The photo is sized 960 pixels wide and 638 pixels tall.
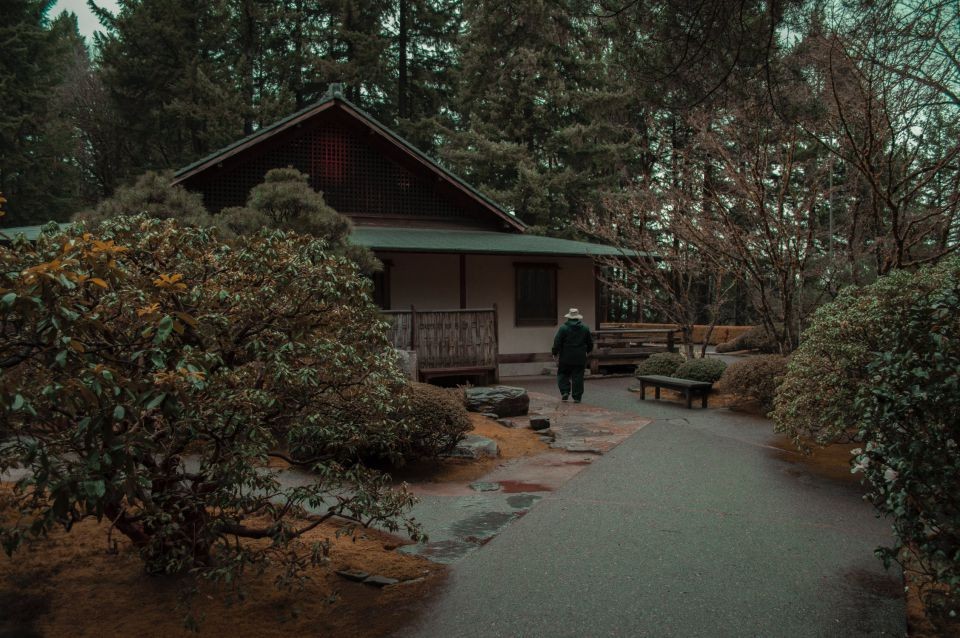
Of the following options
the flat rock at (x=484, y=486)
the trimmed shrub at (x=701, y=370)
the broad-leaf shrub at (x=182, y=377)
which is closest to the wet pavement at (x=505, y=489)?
the flat rock at (x=484, y=486)

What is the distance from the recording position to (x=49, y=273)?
244 cm

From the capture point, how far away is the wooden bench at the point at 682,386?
12930 mm

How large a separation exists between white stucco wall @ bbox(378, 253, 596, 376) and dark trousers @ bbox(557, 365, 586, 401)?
5130mm

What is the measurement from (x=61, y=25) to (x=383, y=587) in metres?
37.9

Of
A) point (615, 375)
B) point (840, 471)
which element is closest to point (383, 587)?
point (840, 471)

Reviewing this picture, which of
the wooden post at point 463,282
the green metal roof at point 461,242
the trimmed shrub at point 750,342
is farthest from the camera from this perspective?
the trimmed shrub at point 750,342

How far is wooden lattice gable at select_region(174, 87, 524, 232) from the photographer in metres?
17.2

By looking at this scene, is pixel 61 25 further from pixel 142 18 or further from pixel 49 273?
pixel 49 273

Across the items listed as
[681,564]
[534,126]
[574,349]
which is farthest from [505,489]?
[534,126]

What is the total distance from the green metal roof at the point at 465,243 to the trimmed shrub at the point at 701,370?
14.1 ft

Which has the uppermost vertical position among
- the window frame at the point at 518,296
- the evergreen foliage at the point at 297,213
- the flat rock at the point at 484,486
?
the evergreen foliage at the point at 297,213

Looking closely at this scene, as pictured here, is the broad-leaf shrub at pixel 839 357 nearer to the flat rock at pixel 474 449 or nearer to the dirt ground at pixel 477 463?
the dirt ground at pixel 477 463

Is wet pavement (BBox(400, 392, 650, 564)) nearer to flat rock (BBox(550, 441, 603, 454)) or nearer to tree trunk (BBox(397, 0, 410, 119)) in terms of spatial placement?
flat rock (BBox(550, 441, 603, 454))

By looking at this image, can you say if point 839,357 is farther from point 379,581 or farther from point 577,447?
point 379,581
